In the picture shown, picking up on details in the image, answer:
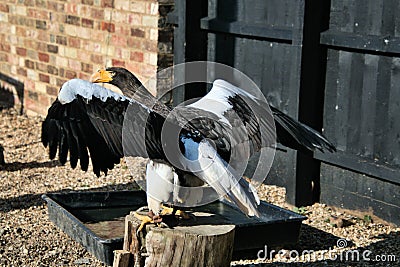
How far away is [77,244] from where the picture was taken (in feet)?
16.0

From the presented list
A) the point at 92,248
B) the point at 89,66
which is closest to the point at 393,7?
the point at 92,248

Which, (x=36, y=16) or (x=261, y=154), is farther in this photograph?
(x=36, y=16)

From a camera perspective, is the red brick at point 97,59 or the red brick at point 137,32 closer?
the red brick at point 137,32

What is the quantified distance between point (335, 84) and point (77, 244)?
2.27 m

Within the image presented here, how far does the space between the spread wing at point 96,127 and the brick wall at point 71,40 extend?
10.0 feet

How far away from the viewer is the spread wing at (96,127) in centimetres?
373

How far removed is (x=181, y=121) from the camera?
4004 millimetres

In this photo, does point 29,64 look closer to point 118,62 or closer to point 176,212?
point 118,62

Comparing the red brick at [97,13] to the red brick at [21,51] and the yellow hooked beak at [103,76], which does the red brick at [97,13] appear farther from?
the yellow hooked beak at [103,76]

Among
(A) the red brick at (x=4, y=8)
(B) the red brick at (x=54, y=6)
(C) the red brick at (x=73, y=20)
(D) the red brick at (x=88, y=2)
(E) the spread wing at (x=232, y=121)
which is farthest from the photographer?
(A) the red brick at (x=4, y=8)

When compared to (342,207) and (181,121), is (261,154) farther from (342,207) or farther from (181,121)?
(181,121)

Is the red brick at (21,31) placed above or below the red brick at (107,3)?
below

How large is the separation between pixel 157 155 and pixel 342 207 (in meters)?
2.31

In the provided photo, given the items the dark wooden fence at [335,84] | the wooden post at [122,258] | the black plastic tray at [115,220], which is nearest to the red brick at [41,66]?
the dark wooden fence at [335,84]
